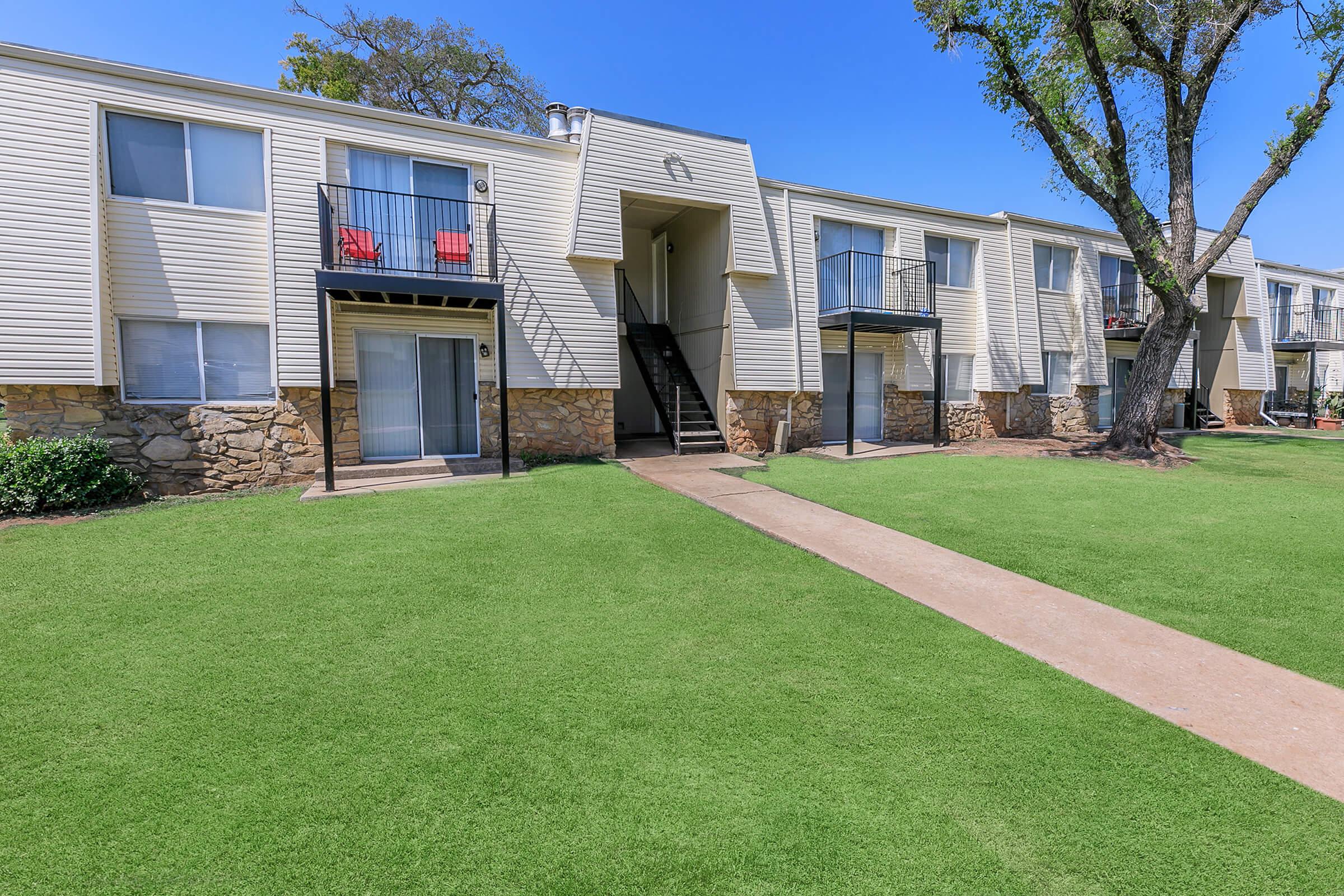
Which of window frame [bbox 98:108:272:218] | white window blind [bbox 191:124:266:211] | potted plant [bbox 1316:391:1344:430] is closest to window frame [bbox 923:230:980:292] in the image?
window frame [bbox 98:108:272:218]

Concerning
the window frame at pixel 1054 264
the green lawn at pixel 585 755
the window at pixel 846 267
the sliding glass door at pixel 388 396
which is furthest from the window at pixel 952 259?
the green lawn at pixel 585 755

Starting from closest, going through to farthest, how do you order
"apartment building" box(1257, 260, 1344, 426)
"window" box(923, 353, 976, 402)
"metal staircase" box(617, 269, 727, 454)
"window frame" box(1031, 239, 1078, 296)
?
"metal staircase" box(617, 269, 727, 454) < "window" box(923, 353, 976, 402) < "window frame" box(1031, 239, 1078, 296) < "apartment building" box(1257, 260, 1344, 426)

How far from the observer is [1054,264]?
665 inches

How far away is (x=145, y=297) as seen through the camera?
28.0 ft

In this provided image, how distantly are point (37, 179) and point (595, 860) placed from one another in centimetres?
1105

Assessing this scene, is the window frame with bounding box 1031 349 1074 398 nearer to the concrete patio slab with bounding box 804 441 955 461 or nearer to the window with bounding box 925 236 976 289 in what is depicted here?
the window with bounding box 925 236 976 289

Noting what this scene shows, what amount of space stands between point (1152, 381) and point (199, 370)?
56.5ft

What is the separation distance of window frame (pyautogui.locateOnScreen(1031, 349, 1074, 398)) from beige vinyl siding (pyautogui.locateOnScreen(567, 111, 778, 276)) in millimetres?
9125

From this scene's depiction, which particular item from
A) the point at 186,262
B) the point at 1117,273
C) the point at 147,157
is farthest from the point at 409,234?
the point at 1117,273

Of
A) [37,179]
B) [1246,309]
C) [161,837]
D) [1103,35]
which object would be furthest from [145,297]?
[1246,309]

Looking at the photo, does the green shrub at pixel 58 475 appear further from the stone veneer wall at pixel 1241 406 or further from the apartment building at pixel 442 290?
the stone veneer wall at pixel 1241 406

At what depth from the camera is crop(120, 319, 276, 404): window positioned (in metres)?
8.62

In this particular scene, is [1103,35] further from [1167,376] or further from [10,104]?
[10,104]

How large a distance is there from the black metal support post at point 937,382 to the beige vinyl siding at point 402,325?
959 cm
